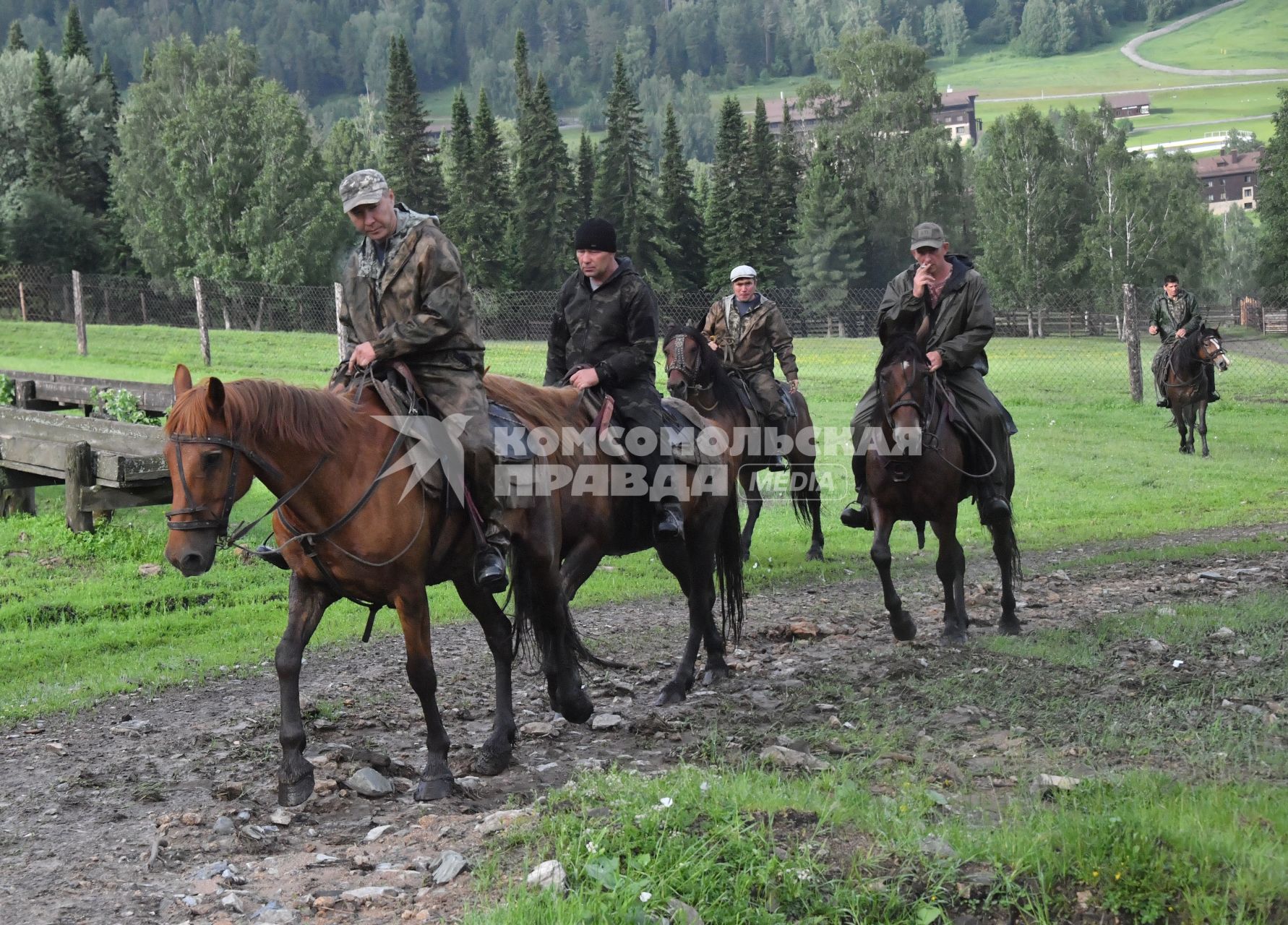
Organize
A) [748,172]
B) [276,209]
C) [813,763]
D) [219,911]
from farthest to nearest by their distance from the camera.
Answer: [748,172] < [276,209] < [813,763] < [219,911]

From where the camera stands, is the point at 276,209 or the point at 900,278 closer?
the point at 900,278

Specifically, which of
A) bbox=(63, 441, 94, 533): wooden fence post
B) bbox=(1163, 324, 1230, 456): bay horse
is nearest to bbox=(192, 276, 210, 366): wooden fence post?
bbox=(63, 441, 94, 533): wooden fence post

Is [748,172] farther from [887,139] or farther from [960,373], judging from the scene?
[960,373]

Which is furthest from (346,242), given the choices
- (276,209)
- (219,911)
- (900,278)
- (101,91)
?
(219,911)

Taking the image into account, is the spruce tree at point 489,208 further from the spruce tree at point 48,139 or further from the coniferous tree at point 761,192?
the spruce tree at point 48,139

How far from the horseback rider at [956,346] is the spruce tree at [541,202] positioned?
57.8 meters

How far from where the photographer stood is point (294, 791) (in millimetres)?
6227

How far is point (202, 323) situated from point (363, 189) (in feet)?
73.9

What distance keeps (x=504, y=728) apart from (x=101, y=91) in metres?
71.2

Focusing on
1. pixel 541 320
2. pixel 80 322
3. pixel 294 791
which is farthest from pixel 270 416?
pixel 541 320

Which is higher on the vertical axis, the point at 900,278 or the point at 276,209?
the point at 276,209

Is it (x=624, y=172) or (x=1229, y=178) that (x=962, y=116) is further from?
(x=624, y=172)

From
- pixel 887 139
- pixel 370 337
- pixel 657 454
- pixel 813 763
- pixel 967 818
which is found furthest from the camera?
pixel 887 139

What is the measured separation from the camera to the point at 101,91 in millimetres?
68938
